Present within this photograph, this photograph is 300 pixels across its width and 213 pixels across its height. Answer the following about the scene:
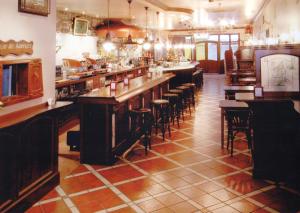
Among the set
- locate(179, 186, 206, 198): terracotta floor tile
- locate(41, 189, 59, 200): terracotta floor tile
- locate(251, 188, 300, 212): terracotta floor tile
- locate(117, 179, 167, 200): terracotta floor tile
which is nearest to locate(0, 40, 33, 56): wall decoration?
locate(41, 189, 59, 200): terracotta floor tile

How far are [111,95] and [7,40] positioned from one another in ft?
6.63

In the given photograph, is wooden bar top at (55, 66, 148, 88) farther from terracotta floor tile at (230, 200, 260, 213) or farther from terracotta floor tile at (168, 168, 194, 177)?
terracotta floor tile at (230, 200, 260, 213)

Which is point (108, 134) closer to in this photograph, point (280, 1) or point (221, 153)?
point (221, 153)

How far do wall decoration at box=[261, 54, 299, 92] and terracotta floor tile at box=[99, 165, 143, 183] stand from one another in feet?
7.34

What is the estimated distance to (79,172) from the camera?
476 cm

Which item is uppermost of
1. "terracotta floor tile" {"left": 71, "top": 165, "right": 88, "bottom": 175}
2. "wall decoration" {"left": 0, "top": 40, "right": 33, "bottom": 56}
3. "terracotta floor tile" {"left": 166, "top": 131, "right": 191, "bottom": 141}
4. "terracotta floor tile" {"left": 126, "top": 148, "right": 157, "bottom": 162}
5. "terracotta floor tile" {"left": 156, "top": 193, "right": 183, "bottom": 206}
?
"wall decoration" {"left": 0, "top": 40, "right": 33, "bottom": 56}

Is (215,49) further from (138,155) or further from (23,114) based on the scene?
(23,114)

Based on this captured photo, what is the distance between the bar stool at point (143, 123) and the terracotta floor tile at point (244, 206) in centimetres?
221

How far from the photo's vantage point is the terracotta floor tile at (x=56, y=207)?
3553 mm

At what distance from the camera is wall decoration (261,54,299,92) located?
4.36m

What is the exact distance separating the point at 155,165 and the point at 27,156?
6.99ft

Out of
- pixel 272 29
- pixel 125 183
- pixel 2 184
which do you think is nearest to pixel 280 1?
pixel 272 29

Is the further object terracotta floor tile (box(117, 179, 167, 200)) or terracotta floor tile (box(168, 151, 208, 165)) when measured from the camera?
terracotta floor tile (box(168, 151, 208, 165))

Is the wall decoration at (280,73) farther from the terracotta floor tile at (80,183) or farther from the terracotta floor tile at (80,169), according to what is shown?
the terracotta floor tile at (80,169)
